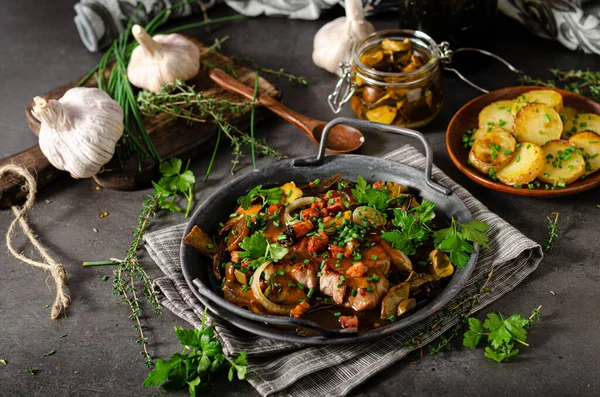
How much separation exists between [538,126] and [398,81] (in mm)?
644

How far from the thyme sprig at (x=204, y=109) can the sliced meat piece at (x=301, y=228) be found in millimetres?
789

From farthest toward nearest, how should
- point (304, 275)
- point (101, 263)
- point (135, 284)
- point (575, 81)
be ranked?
1. point (575, 81)
2. point (101, 263)
3. point (135, 284)
4. point (304, 275)

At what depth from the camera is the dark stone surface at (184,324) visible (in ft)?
7.16

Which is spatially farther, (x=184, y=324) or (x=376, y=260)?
(x=184, y=324)

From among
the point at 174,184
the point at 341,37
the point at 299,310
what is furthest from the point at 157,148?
the point at 299,310

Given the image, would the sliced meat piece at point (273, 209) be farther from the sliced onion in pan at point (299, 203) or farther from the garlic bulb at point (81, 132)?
the garlic bulb at point (81, 132)

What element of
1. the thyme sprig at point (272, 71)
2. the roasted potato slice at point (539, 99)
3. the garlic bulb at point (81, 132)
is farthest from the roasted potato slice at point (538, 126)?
the garlic bulb at point (81, 132)

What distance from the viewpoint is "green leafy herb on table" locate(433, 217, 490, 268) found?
2334 mm

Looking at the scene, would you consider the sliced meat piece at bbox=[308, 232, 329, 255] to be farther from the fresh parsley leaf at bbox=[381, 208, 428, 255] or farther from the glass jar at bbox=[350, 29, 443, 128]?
the glass jar at bbox=[350, 29, 443, 128]

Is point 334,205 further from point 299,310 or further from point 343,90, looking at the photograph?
point 343,90

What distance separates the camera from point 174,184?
3.03 meters

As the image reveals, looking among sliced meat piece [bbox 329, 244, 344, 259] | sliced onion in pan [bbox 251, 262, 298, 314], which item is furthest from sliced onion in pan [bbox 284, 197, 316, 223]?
sliced onion in pan [bbox 251, 262, 298, 314]

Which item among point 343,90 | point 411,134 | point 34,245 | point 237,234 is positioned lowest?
point 34,245

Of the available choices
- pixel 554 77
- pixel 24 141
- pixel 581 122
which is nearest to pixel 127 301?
pixel 24 141
